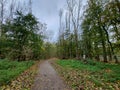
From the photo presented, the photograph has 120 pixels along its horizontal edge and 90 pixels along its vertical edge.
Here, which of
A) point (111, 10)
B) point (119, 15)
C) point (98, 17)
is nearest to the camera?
point (119, 15)

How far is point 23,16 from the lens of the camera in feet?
96.9

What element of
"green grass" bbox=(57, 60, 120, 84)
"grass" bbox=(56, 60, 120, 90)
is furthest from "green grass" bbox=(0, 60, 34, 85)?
"green grass" bbox=(57, 60, 120, 84)

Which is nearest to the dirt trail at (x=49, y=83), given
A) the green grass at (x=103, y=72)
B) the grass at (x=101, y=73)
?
the grass at (x=101, y=73)

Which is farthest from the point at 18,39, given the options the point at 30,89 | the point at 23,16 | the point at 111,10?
the point at 30,89

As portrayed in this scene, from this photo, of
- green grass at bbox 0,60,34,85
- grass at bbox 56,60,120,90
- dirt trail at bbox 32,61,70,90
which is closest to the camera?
dirt trail at bbox 32,61,70,90

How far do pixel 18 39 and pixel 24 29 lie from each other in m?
2.18

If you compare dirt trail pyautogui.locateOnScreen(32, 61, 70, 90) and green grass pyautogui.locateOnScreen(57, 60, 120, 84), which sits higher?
green grass pyautogui.locateOnScreen(57, 60, 120, 84)

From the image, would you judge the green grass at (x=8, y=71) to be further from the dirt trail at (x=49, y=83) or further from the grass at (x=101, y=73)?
the grass at (x=101, y=73)

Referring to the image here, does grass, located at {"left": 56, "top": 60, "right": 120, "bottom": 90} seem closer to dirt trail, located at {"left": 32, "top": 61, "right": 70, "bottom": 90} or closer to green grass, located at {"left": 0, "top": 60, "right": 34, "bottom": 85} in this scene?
dirt trail, located at {"left": 32, "top": 61, "right": 70, "bottom": 90}

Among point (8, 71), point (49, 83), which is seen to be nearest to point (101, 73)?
point (49, 83)

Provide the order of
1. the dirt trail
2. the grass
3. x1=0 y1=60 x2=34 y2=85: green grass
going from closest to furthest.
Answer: the dirt trail, the grass, x1=0 y1=60 x2=34 y2=85: green grass

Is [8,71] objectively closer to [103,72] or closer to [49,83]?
[49,83]

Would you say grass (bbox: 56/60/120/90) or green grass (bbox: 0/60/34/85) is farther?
green grass (bbox: 0/60/34/85)

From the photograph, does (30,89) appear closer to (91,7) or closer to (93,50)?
(91,7)
